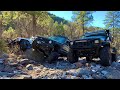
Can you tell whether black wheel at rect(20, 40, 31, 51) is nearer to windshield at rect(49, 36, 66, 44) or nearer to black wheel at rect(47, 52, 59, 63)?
windshield at rect(49, 36, 66, 44)

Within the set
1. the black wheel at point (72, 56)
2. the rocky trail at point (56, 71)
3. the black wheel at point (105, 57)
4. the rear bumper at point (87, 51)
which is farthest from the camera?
the black wheel at point (72, 56)

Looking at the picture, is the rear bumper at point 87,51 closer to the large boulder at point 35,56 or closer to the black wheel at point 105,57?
the black wheel at point 105,57

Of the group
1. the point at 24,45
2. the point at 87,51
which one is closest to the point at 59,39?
the point at 24,45

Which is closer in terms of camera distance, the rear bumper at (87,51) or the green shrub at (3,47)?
the rear bumper at (87,51)

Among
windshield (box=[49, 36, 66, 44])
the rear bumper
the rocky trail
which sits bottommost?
the rocky trail

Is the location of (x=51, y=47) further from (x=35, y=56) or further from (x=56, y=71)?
(x=56, y=71)

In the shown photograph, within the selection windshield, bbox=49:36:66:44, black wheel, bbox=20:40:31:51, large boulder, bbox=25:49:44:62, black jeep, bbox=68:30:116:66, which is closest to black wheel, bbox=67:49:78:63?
black jeep, bbox=68:30:116:66

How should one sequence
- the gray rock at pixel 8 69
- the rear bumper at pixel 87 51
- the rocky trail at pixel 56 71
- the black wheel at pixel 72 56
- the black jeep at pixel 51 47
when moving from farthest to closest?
the black jeep at pixel 51 47 < the black wheel at pixel 72 56 < the rear bumper at pixel 87 51 < the gray rock at pixel 8 69 < the rocky trail at pixel 56 71

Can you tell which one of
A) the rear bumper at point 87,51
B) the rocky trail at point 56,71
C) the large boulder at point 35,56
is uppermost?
the rear bumper at point 87,51

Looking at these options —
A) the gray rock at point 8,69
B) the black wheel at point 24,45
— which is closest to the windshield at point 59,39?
the black wheel at point 24,45

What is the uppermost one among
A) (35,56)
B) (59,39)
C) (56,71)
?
(59,39)
